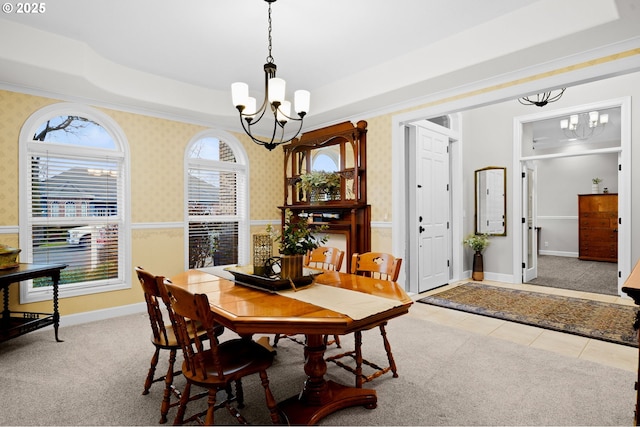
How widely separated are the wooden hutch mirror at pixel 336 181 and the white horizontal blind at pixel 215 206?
829mm

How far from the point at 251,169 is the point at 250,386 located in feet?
12.2

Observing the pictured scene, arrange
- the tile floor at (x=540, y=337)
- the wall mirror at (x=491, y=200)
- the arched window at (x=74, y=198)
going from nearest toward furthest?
the tile floor at (x=540, y=337), the arched window at (x=74, y=198), the wall mirror at (x=491, y=200)

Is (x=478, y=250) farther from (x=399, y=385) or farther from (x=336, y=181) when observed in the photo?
(x=399, y=385)

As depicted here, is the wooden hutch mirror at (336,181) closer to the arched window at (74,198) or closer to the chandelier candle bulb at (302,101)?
the chandelier candle bulb at (302,101)

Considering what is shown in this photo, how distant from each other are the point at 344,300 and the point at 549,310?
11.9 ft

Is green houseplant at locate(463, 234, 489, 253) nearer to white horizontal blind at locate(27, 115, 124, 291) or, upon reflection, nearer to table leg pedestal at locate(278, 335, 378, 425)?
table leg pedestal at locate(278, 335, 378, 425)

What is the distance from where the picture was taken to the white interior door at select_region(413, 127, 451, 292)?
5062 millimetres

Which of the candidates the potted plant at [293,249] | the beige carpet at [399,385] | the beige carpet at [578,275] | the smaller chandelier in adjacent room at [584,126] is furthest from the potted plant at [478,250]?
the potted plant at [293,249]

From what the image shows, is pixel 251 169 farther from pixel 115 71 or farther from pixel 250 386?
pixel 250 386

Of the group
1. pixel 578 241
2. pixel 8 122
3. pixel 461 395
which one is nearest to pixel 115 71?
pixel 8 122

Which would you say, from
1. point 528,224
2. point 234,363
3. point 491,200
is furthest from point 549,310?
A: point 234,363

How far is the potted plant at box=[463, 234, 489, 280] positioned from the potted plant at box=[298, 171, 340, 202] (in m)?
2.76

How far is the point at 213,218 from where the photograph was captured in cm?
523

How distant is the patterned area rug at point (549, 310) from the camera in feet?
11.6
